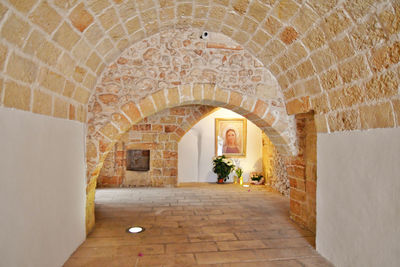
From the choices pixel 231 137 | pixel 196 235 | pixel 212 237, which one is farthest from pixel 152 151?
pixel 212 237

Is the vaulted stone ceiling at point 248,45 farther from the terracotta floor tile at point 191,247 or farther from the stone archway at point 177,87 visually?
the terracotta floor tile at point 191,247

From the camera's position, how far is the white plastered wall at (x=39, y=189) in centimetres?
157

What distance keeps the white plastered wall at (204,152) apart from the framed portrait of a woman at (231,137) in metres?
0.13

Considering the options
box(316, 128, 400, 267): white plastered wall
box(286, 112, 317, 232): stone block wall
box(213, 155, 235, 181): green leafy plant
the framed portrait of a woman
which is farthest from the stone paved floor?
the framed portrait of a woman

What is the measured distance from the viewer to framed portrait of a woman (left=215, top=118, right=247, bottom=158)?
23.8 feet

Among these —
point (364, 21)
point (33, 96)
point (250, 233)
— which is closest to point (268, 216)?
Answer: point (250, 233)

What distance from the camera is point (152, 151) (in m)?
6.29

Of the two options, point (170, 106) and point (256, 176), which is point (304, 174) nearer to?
point (170, 106)

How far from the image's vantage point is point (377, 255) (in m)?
1.93

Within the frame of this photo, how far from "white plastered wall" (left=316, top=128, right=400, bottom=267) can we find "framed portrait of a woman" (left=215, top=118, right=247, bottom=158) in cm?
454

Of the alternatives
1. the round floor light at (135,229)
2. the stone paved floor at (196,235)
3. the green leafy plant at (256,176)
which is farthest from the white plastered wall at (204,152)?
the round floor light at (135,229)

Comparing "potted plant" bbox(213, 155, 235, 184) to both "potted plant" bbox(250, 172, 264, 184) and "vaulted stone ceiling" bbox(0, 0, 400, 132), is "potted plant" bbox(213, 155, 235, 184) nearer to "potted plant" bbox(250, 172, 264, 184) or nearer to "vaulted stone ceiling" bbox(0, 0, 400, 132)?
"potted plant" bbox(250, 172, 264, 184)

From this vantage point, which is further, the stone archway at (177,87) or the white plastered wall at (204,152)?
the white plastered wall at (204,152)

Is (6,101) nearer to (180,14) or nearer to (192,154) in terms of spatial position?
(180,14)
